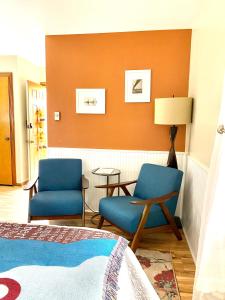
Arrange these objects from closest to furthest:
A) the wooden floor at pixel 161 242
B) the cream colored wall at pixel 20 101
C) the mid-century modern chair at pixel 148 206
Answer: the wooden floor at pixel 161 242
the mid-century modern chair at pixel 148 206
the cream colored wall at pixel 20 101

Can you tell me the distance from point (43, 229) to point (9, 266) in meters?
0.40

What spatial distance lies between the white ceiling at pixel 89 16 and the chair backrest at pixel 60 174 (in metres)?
1.68

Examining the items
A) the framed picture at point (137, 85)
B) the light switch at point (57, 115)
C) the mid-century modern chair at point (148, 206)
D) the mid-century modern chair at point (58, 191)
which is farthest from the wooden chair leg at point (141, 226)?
the light switch at point (57, 115)

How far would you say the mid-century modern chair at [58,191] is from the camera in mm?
2578

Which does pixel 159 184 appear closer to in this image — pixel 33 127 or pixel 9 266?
pixel 9 266

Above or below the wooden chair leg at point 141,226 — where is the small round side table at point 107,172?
above

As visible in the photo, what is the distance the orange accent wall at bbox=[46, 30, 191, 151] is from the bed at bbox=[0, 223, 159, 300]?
197 centimetres

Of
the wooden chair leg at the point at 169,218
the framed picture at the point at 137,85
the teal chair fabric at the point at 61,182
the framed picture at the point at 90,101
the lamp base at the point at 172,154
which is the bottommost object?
the wooden chair leg at the point at 169,218

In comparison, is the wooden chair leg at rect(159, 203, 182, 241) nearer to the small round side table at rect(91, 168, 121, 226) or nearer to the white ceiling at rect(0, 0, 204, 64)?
the small round side table at rect(91, 168, 121, 226)

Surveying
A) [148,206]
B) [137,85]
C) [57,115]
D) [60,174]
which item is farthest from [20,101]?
[148,206]

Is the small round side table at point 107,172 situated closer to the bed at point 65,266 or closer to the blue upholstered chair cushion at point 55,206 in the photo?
the blue upholstered chair cushion at point 55,206

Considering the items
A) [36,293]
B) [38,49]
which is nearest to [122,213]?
[36,293]

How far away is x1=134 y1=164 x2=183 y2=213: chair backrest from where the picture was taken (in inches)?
102

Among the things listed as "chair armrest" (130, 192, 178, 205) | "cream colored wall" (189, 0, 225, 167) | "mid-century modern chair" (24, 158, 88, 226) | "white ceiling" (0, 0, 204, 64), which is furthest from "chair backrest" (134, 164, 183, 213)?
"white ceiling" (0, 0, 204, 64)
